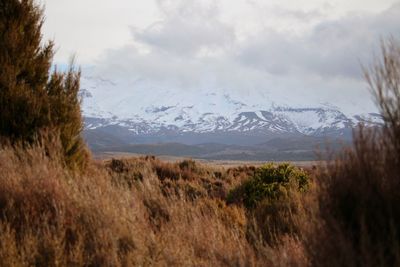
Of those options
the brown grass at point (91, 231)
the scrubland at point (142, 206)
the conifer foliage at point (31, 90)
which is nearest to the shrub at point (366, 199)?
the scrubland at point (142, 206)

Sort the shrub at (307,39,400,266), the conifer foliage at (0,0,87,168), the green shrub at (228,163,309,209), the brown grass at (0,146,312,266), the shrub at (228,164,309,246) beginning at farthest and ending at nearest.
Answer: the green shrub at (228,163,309,209) → the conifer foliage at (0,0,87,168) → the shrub at (228,164,309,246) → the brown grass at (0,146,312,266) → the shrub at (307,39,400,266)

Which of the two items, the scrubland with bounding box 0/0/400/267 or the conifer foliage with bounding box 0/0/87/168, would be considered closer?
the scrubland with bounding box 0/0/400/267

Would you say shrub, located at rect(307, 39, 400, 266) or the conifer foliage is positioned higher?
the conifer foliage

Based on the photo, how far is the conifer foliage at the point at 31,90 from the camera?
341 inches

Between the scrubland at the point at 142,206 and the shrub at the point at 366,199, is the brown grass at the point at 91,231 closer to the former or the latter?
the scrubland at the point at 142,206

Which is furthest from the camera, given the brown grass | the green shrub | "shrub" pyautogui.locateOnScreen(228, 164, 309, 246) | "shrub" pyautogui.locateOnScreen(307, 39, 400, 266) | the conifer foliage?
the green shrub

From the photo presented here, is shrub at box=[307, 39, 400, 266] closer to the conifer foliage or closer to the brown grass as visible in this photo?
the brown grass

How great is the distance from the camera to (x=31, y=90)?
892 centimetres

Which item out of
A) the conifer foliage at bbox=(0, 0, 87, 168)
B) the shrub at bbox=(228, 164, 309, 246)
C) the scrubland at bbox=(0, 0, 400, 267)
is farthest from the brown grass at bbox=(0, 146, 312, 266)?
the conifer foliage at bbox=(0, 0, 87, 168)

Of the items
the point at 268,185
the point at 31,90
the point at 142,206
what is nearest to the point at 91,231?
the point at 142,206

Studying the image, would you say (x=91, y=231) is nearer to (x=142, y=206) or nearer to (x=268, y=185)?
(x=142, y=206)

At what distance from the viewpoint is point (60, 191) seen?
20.1ft

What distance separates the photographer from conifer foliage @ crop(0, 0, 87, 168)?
8664mm

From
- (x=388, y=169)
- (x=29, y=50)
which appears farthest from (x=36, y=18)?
(x=388, y=169)
